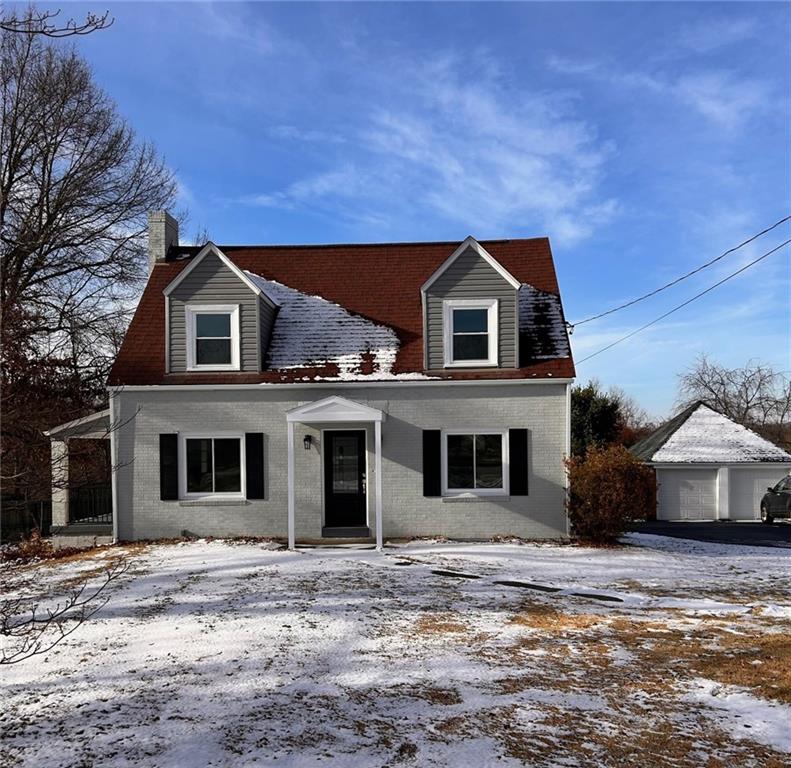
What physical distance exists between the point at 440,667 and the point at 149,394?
35.1 ft

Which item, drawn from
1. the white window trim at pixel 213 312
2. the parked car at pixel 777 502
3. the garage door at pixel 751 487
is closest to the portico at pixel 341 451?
the white window trim at pixel 213 312

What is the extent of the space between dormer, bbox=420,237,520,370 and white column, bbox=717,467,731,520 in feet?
46.5

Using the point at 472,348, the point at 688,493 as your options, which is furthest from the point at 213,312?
the point at 688,493

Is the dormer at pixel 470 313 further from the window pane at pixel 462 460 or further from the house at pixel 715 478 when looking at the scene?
the house at pixel 715 478

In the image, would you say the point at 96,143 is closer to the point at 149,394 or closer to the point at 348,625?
the point at 149,394

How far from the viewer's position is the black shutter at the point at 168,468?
14742 millimetres

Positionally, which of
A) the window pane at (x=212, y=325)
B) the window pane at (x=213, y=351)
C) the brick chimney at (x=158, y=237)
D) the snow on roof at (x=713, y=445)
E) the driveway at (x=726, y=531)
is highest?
the brick chimney at (x=158, y=237)

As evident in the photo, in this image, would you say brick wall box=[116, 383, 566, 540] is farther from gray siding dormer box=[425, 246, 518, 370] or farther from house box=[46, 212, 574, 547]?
gray siding dormer box=[425, 246, 518, 370]

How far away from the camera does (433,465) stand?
14.7 meters

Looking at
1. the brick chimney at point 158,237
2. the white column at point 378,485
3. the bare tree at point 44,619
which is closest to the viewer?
the bare tree at point 44,619

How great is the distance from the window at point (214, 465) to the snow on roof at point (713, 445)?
16580mm

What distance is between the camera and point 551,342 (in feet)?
50.8

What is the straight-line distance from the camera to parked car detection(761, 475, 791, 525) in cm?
2298

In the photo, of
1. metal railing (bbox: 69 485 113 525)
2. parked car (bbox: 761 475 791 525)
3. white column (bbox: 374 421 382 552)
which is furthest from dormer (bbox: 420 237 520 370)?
parked car (bbox: 761 475 791 525)
